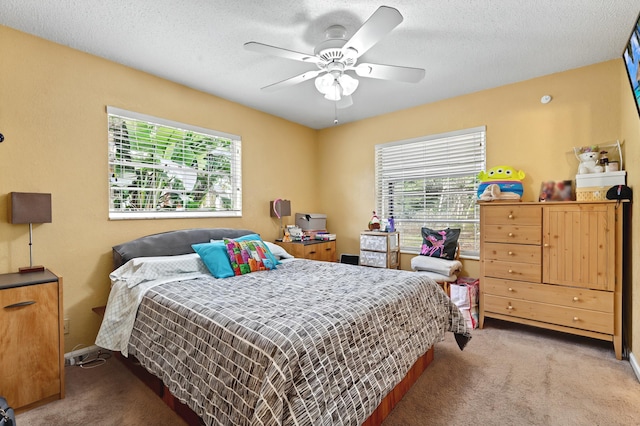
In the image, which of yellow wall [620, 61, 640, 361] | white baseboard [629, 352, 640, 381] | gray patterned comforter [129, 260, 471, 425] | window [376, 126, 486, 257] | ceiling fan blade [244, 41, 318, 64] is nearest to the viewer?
gray patterned comforter [129, 260, 471, 425]

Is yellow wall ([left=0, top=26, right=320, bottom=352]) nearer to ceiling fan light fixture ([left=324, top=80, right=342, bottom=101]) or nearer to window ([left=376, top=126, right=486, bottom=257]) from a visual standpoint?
ceiling fan light fixture ([left=324, top=80, right=342, bottom=101])

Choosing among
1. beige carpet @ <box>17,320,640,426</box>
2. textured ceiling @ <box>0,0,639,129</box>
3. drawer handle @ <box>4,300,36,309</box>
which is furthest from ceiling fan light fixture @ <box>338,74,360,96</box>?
drawer handle @ <box>4,300,36,309</box>

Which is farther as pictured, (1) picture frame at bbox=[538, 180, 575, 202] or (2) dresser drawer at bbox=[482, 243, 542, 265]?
(1) picture frame at bbox=[538, 180, 575, 202]

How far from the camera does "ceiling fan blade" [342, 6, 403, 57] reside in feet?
5.38

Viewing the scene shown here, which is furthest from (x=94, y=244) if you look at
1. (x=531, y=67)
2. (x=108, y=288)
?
(x=531, y=67)

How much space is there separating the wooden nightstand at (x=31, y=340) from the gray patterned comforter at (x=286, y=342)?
479mm

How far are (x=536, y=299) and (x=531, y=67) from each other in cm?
222

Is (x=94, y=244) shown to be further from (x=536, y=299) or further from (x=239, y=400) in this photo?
(x=536, y=299)

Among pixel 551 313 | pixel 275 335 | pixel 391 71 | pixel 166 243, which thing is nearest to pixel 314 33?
pixel 391 71

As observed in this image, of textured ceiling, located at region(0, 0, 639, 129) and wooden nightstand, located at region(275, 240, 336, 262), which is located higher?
textured ceiling, located at region(0, 0, 639, 129)

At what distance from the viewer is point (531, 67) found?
2.91m

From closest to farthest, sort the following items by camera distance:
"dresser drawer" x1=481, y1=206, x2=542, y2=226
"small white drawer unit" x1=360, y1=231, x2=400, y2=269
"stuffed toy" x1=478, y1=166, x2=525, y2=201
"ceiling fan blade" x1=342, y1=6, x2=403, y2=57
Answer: "ceiling fan blade" x1=342, y1=6, x2=403, y2=57, "dresser drawer" x1=481, y1=206, x2=542, y2=226, "stuffed toy" x1=478, y1=166, x2=525, y2=201, "small white drawer unit" x1=360, y1=231, x2=400, y2=269

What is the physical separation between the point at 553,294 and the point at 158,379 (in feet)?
10.9

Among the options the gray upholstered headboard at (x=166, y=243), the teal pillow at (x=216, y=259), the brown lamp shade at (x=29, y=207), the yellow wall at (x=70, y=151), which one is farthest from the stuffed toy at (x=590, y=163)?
the brown lamp shade at (x=29, y=207)
